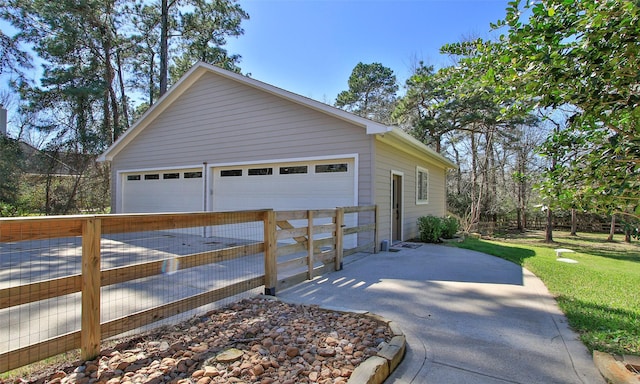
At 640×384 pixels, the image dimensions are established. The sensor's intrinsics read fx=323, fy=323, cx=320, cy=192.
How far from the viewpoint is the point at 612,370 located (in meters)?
2.30

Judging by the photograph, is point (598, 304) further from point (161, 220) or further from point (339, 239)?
point (161, 220)

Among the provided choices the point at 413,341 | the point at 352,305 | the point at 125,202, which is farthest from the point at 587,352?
the point at 125,202

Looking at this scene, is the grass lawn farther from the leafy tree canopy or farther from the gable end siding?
the gable end siding

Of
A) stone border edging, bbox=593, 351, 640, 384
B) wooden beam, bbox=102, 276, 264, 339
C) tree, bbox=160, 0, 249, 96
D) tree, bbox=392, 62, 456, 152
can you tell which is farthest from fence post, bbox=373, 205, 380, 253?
tree, bbox=160, 0, 249, 96

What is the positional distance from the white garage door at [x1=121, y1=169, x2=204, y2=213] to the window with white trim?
718cm

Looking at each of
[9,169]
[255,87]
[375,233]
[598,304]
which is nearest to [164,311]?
[598,304]

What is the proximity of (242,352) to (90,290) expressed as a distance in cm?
125

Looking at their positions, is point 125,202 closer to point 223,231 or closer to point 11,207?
point 223,231

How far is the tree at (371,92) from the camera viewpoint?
2350 centimetres

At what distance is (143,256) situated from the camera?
701 cm

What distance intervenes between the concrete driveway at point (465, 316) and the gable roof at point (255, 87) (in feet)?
10.0

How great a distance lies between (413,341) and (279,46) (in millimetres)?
15325

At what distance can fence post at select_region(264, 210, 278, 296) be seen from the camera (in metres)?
4.20

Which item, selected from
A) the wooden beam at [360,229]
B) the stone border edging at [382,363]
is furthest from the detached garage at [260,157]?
the stone border edging at [382,363]
